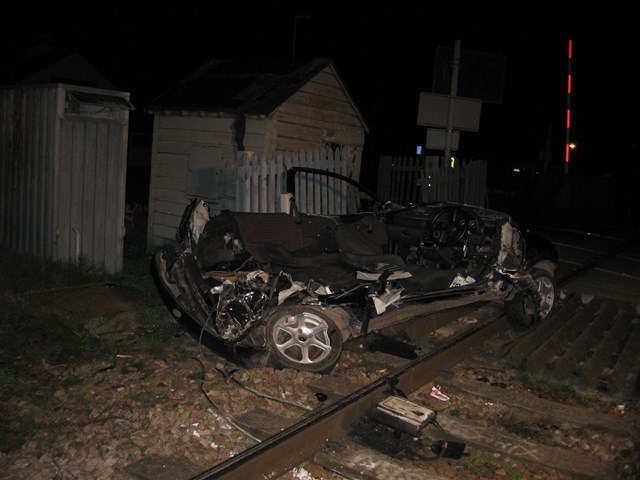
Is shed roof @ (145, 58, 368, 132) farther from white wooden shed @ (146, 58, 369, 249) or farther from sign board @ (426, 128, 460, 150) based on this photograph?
sign board @ (426, 128, 460, 150)

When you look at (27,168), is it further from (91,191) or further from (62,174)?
(91,191)

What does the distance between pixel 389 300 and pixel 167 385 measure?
1.96 m

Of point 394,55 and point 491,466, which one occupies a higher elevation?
point 394,55

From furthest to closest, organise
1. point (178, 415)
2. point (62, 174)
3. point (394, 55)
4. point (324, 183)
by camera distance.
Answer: point (394, 55), point (324, 183), point (62, 174), point (178, 415)

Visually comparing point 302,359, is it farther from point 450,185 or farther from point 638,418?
point 450,185

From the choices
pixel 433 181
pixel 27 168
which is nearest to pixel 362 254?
pixel 27 168

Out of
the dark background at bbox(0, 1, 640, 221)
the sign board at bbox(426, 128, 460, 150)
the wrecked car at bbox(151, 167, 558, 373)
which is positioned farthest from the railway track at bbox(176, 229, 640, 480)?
the dark background at bbox(0, 1, 640, 221)

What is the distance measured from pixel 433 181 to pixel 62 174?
22.6 ft

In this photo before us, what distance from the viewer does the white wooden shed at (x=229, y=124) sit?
10.5 metres

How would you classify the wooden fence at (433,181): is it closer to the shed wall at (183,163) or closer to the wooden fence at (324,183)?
the wooden fence at (324,183)

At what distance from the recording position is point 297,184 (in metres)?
10.1

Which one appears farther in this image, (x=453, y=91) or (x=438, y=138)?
(x=438, y=138)

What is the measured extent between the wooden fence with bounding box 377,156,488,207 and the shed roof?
1.97 meters

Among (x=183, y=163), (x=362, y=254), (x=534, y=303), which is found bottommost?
(x=534, y=303)
